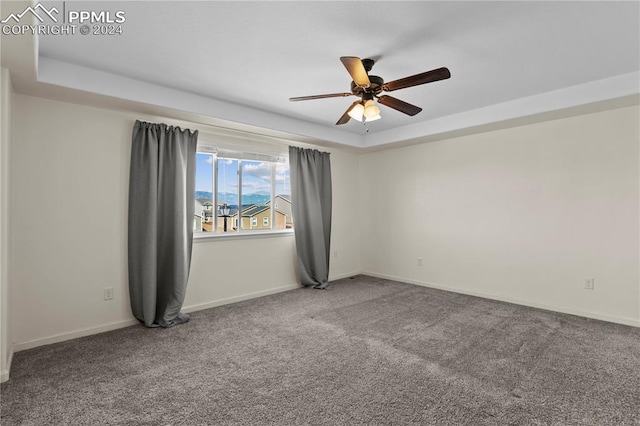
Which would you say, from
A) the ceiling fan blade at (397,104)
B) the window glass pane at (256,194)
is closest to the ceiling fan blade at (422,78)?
the ceiling fan blade at (397,104)

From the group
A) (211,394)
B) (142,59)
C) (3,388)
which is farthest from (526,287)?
(3,388)

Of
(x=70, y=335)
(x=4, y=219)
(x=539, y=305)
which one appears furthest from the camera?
(x=539, y=305)

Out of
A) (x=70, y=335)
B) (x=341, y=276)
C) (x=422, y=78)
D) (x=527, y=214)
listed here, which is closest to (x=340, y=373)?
(x=422, y=78)

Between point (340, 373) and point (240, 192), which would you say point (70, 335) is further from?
point (340, 373)

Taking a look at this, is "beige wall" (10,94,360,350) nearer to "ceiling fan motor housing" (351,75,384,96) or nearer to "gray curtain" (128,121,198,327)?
"gray curtain" (128,121,198,327)

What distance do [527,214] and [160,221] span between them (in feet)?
14.7

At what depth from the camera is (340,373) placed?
2.46 meters

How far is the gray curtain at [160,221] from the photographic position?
3.46 metres

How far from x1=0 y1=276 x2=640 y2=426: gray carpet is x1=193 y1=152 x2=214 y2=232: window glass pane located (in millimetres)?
Answer: 1175

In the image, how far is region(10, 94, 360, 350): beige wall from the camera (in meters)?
2.94

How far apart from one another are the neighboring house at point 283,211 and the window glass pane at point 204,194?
1049 mm

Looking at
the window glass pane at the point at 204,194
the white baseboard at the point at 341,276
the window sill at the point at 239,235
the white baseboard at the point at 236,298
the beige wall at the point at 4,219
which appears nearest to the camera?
→ the beige wall at the point at 4,219

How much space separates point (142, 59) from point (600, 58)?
392 centimetres

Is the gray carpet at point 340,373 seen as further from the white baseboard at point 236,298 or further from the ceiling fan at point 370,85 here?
the ceiling fan at point 370,85
